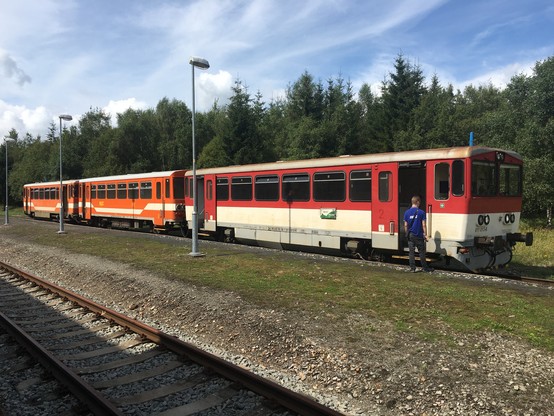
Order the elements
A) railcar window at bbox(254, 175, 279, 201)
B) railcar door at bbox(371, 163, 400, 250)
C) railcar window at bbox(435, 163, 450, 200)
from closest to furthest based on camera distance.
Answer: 1. railcar window at bbox(435, 163, 450, 200)
2. railcar door at bbox(371, 163, 400, 250)
3. railcar window at bbox(254, 175, 279, 201)

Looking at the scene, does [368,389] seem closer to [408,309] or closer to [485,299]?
[408,309]

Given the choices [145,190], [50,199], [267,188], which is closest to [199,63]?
[267,188]

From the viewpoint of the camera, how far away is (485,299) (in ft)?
27.5

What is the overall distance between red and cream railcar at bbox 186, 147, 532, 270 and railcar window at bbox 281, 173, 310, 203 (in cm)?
3

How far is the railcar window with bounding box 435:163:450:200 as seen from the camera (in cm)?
1146

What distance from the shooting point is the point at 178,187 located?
871 inches

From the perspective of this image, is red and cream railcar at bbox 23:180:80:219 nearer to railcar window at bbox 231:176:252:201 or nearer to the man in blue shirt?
railcar window at bbox 231:176:252:201

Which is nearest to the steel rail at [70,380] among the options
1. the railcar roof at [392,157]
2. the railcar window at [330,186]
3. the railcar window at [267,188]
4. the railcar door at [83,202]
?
the railcar window at [330,186]

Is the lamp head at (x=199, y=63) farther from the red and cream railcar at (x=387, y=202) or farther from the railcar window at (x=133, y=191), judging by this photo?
the railcar window at (x=133, y=191)

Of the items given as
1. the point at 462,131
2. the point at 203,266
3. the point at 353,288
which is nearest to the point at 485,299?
the point at 353,288

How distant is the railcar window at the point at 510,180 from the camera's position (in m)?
11.9

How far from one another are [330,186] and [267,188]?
2.91 m

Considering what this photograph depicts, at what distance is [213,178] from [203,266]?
7.00 meters

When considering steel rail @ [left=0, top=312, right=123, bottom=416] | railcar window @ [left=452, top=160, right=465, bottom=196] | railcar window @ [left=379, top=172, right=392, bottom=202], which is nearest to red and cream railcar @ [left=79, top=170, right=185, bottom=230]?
railcar window @ [left=379, top=172, right=392, bottom=202]
